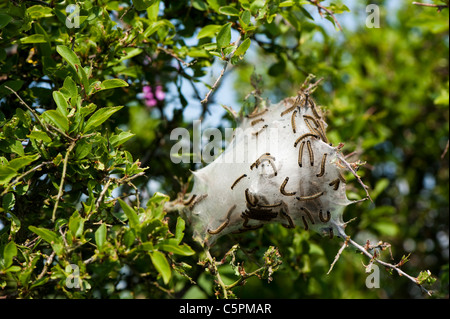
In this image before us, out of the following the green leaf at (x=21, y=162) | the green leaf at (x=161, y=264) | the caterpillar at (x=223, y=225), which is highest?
the green leaf at (x=21, y=162)

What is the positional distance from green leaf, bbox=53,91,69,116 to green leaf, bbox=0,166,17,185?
295 mm

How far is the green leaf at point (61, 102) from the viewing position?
184cm

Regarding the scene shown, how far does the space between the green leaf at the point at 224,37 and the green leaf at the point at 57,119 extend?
0.75 m

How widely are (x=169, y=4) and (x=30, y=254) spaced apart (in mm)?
1638

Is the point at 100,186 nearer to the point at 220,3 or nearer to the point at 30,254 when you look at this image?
the point at 30,254

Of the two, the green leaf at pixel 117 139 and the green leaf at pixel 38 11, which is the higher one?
the green leaf at pixel 38 11

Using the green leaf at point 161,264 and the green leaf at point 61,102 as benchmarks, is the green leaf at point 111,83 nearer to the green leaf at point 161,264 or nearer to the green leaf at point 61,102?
the green leaf at point 61,102

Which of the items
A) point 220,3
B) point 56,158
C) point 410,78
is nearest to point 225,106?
point 220,3

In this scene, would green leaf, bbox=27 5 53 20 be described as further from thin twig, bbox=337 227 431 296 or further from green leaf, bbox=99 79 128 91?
thin twig, bbox=337 227 431 296

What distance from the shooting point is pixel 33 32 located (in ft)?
7.43

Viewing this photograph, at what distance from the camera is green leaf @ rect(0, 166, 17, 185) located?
1.81 m

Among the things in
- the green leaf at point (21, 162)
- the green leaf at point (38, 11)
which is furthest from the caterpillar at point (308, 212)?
the green leaf at point (38, 11)

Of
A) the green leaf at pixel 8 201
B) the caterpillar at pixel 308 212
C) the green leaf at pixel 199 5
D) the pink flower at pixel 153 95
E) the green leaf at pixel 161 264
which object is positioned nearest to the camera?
the green leaf at pixel 161 264

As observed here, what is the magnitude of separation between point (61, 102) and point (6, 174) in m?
0.35
